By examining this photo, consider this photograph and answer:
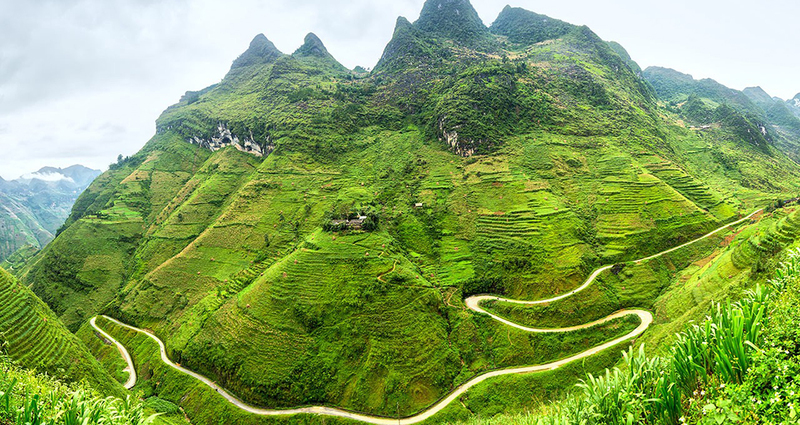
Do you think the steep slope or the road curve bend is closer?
the steep slope

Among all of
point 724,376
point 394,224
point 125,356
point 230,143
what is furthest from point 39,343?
point 230,143

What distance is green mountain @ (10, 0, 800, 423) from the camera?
164ft

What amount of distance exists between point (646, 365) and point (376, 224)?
66819mm

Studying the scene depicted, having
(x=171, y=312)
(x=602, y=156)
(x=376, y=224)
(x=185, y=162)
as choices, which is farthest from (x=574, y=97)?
(x=185, y=162)

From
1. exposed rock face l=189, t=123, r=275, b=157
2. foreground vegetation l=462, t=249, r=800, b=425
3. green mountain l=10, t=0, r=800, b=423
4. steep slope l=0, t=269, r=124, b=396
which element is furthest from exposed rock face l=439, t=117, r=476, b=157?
steep slope l=0, t=269, r=124, b=396

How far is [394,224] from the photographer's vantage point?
256ft

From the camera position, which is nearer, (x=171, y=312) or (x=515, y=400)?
(x=515, y=400)

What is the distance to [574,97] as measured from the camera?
394 feet

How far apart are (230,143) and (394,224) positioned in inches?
3864

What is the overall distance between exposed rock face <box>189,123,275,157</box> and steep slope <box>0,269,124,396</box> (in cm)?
8444

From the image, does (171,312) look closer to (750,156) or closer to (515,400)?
(515,400)

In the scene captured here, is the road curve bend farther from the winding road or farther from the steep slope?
the steep slope

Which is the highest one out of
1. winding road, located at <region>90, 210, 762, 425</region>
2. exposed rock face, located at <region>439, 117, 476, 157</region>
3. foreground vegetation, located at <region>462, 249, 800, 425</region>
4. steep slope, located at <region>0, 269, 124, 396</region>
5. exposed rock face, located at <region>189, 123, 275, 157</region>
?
exposed rock face, located at <region>189, 123, 275, 157</region>

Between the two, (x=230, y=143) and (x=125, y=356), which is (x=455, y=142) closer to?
(x=230, y=143)
